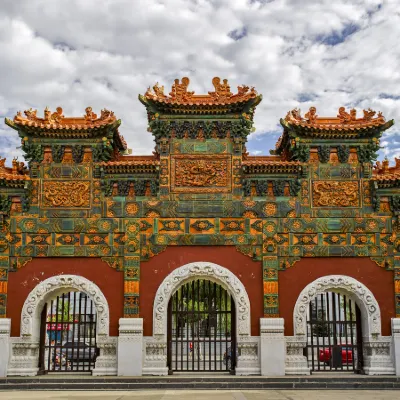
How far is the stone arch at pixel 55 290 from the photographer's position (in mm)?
14281

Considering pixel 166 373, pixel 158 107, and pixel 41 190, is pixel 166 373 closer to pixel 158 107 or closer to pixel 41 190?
pixel 41 190

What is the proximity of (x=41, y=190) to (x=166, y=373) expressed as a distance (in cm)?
603

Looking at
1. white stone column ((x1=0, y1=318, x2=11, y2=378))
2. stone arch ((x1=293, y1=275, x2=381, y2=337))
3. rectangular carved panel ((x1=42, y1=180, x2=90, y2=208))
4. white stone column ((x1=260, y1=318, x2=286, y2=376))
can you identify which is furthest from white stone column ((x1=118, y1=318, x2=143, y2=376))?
stone arch ((x1=293, y1=275, x2=381, y2=337))

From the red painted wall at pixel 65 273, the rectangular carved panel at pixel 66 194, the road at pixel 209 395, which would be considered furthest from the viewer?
the rectangular carved panel at pixel 66 194

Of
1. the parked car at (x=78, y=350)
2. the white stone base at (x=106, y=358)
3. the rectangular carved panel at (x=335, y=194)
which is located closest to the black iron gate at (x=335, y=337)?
the rectangular carved panel at (x=335, y=194)

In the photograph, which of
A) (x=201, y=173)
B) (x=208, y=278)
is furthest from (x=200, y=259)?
(x=201, y=173)

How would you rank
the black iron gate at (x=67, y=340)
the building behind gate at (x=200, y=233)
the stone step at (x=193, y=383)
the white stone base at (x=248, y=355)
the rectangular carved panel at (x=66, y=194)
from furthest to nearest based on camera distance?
the rectangular carved panel at (x=66, y=194) → the black iron gate at (x=67, y=340) → the building behind gate at (x=200, y=233) → the white stone base at (x=248, y=355) → the stone step at (x=193, y=383)

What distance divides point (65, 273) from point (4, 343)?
2341 mm

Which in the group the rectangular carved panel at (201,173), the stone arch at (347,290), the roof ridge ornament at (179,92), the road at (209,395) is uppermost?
the roof ridge ornament at (179,92)

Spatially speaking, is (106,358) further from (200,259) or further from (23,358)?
(200,259)

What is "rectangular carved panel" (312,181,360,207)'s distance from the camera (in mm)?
15031

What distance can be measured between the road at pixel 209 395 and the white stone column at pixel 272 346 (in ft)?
4.20

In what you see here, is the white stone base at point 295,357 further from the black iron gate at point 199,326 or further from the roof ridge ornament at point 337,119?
the roof ridge ornament at point 337,119

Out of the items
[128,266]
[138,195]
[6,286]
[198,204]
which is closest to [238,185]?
[198,204]
